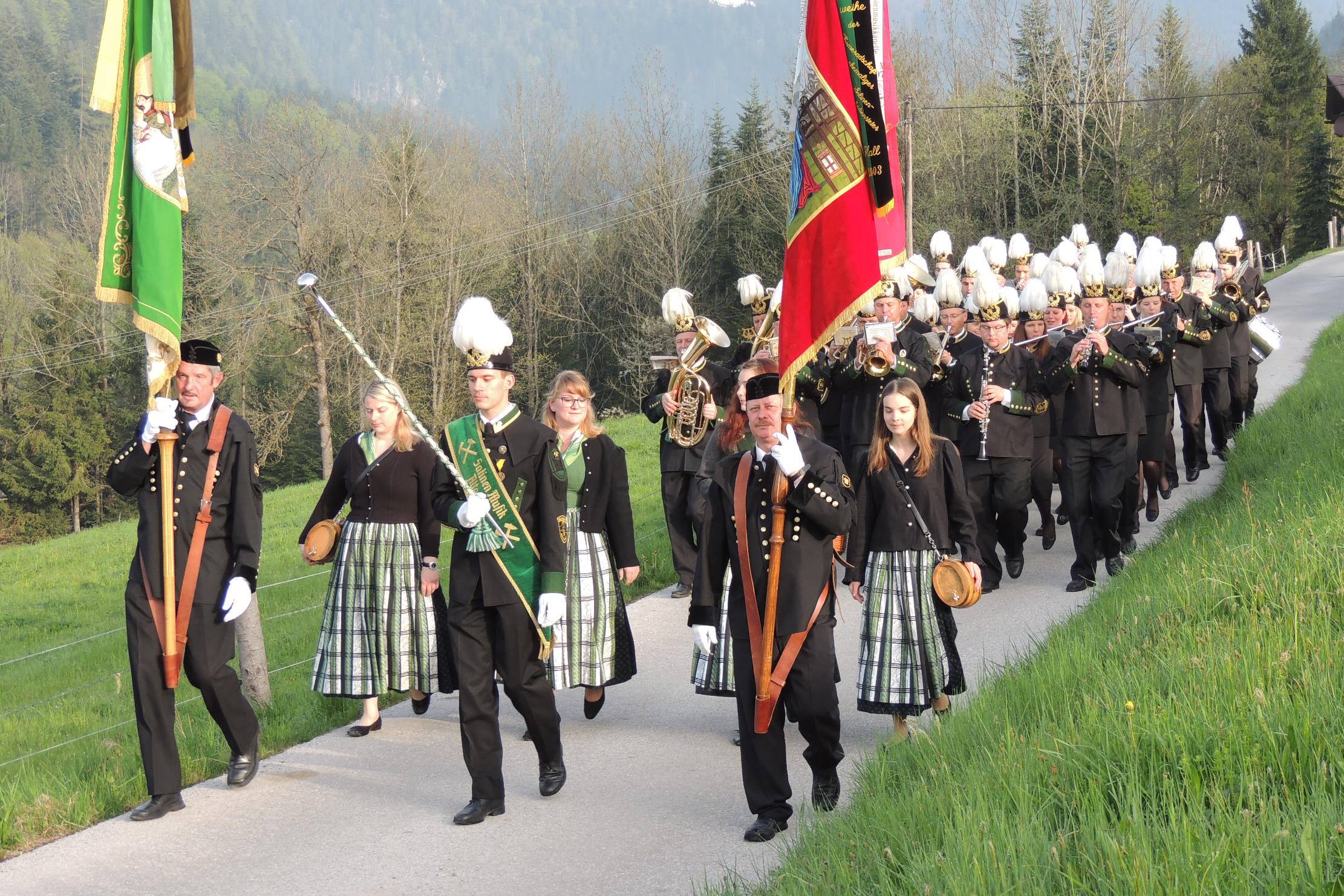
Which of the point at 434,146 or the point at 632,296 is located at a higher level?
the point at 434,146

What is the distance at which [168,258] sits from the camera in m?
7.14

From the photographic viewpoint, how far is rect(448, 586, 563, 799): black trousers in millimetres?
6352

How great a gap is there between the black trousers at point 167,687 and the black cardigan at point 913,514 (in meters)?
3.23

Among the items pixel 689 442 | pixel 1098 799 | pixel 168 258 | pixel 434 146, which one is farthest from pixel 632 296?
pixel 1098 799

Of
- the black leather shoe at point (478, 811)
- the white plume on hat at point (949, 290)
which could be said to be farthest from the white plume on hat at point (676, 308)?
the black leather shoe at point (478, 811)

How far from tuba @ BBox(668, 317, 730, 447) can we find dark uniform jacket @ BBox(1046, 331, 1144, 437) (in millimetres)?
2798

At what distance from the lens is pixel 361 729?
315 inches

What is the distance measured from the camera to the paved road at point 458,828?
5656 millimetres

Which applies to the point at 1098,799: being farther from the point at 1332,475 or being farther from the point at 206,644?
the point at 1332,475

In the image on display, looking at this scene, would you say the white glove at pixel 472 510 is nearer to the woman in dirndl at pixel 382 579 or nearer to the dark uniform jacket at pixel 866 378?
the woman in dirndl at pixel 382 579

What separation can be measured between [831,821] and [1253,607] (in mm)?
2225

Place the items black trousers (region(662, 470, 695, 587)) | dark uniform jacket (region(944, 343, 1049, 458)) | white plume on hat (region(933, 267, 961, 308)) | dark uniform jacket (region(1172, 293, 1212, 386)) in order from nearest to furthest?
black trousers (region(662, 470, 695, 587))
dark uniform jacket (region(944, 343, 1049, 458))
white plume on hat (region(933, 267, 961, 308))
dark uniform jacket (region(1172, 293, 1212, 386))

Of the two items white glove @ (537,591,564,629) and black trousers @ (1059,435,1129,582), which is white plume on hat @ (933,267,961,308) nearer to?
black trousers @ (1059,435,1129,582)

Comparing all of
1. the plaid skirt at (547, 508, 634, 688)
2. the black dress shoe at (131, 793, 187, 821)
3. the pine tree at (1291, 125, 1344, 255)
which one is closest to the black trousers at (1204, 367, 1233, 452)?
the plaid skirt at (547, 508, 634, 688)
